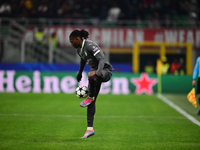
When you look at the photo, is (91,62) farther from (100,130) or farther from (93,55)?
(100,130)

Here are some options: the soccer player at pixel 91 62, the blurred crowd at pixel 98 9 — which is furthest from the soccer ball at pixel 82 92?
the blurred crowd at pixel 98 9

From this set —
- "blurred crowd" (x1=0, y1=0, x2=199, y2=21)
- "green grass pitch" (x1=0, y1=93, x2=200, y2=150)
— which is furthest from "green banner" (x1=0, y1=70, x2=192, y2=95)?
"blurred crowd" (x1=0, y1=0, x2=199, y2=21)

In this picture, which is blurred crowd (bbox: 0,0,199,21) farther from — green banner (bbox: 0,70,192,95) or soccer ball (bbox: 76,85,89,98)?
soccer ball (bbox: 76,85,89,98)

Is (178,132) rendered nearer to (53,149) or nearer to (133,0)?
(53,149)

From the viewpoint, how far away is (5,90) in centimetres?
1694

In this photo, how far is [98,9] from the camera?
24.1m

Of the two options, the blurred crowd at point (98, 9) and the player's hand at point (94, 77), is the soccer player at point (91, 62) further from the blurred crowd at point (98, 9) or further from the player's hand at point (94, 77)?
the blurred crowd at point (98, 9)

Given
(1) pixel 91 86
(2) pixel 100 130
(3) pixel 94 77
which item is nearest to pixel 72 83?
(2) pixel 100 130

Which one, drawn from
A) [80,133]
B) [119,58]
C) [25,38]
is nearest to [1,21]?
[25,38]

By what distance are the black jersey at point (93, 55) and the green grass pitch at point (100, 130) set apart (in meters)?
1.33

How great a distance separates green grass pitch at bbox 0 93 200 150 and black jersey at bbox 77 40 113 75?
1326 mm

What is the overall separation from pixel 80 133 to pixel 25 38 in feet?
51.3

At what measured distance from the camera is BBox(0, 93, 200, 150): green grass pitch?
5355mm

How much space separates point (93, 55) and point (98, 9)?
18728 mm
